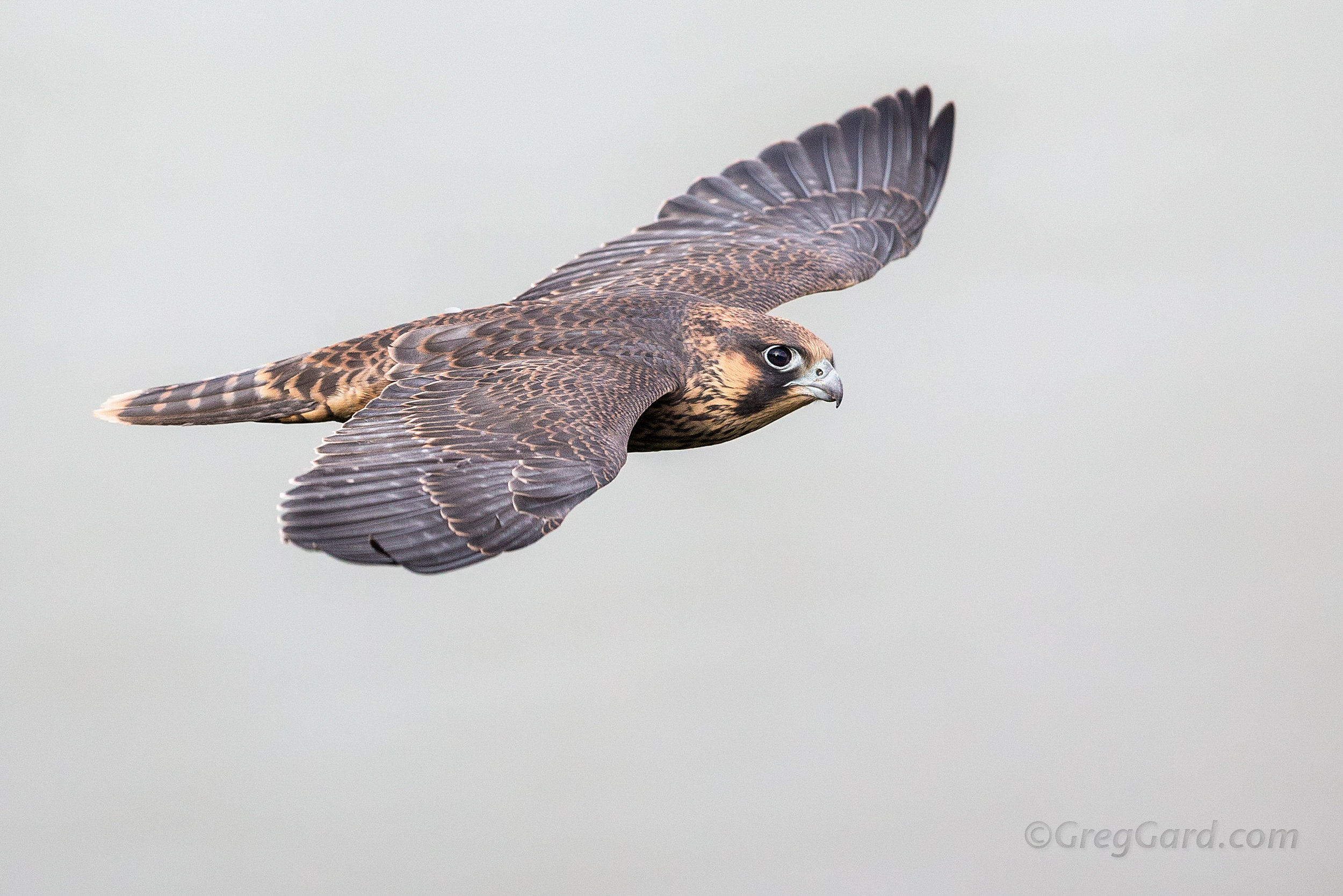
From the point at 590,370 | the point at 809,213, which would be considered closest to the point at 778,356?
the point at 590,370

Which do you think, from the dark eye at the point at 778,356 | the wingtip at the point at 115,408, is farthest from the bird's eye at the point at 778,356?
the wingtip at the point at 115,408

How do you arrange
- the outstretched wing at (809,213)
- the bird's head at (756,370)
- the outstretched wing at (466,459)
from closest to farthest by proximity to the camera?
the outstretched wing at (466,459) → the bird's head at (756,370) → the outstretched wing at (809,213)

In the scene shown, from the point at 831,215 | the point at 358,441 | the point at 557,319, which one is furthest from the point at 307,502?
the point at 831,215

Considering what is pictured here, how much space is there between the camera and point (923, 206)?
947cm

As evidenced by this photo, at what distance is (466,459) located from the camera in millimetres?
6477

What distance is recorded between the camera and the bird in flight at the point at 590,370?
627 centimetres

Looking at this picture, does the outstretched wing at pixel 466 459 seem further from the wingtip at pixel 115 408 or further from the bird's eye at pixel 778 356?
the wingtip at pixel 115 408

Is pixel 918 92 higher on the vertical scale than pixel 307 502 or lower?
higher

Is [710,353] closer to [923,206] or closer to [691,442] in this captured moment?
[691,442]

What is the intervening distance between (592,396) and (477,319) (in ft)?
3.58

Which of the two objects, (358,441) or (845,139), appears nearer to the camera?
(358,441)

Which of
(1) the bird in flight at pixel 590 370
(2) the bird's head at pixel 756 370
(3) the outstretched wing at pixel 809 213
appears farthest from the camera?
(3) the outstretched wing at pixel 809 213

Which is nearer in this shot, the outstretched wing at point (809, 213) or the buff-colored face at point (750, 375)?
the buff-colored face at point (750, 375)

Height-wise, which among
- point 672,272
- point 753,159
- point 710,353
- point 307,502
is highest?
point 753,159
